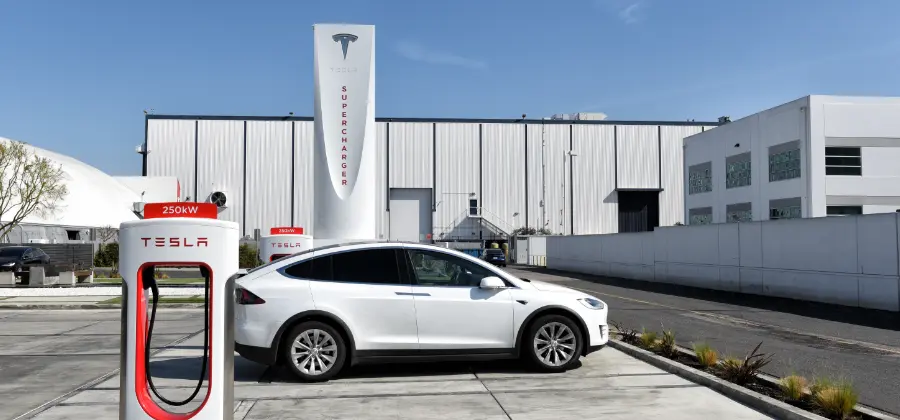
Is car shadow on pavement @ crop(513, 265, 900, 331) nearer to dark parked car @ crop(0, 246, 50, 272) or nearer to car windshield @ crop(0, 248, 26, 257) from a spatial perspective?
dark parked car @ crop(0, 246, 50, 272)

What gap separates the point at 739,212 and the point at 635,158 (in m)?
16.6

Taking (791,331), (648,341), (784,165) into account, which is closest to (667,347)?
(648,341)

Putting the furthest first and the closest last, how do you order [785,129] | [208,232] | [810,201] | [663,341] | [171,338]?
1. [785,129]
2. [810,201]
3. [171,338]
4. [663,341]
5. [208,232]

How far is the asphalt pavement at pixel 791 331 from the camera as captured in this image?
8.84m

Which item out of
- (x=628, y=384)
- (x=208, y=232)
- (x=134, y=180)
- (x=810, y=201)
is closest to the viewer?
(x=208, y=232)

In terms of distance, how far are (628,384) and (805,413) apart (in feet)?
6.67

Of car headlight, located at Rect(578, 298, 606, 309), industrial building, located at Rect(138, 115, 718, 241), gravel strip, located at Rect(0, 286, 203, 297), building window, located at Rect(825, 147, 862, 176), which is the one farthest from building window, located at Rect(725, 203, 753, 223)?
car headlight, located at Rect(578, 298, 606, 309)

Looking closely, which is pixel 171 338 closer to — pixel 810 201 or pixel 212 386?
pixel 212 386

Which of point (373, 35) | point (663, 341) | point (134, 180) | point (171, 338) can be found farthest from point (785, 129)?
point (134, 180)

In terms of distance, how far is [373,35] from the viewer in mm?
20500

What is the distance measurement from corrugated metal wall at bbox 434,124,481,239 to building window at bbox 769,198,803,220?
993 inches

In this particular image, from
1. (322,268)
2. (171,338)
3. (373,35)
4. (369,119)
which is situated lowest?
(171,338)

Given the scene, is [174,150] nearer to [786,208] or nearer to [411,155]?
[411,155]

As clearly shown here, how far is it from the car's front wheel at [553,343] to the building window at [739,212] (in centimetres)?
3905
